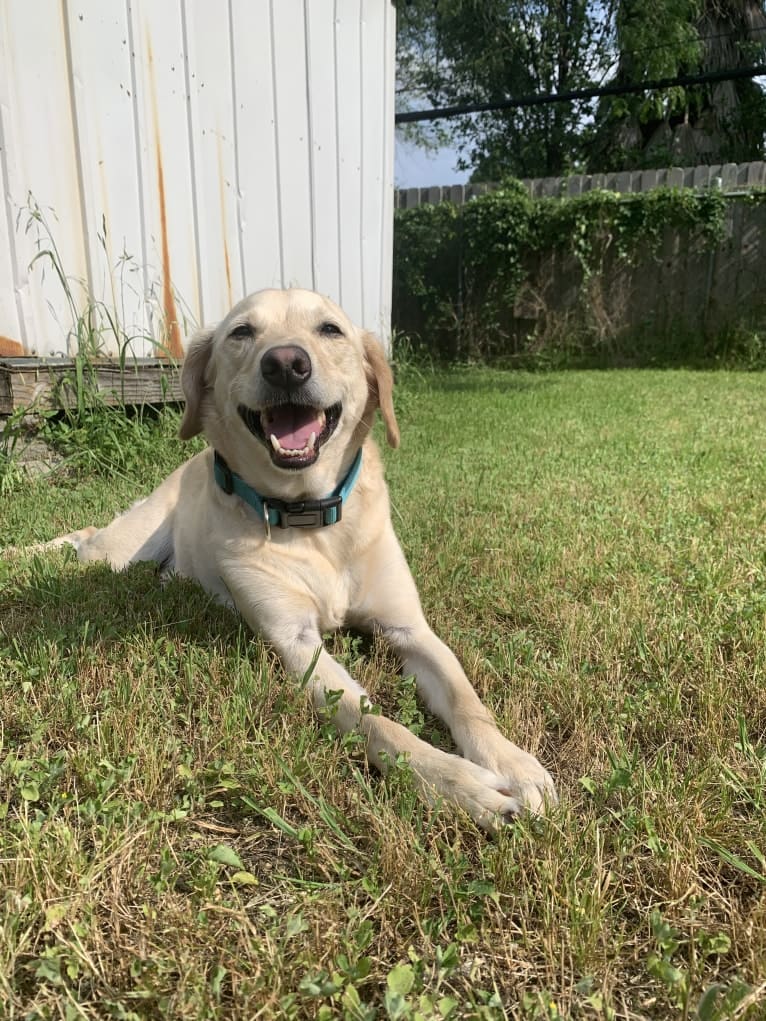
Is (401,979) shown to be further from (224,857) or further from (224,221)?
(224,221)

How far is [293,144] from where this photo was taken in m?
5.52

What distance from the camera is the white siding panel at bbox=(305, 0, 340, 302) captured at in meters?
5.54

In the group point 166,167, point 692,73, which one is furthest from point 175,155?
point 692,73

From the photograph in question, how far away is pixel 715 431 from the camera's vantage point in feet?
17.7

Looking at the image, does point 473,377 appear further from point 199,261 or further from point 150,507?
point 150,507

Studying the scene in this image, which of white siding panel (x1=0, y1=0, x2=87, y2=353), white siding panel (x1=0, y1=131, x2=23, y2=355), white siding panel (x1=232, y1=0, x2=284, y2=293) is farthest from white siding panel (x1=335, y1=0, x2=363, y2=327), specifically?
white siding panel (x1=0, y1=131, x2=23, y2=355)

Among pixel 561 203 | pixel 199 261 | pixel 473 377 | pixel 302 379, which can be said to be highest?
pixel 561 203

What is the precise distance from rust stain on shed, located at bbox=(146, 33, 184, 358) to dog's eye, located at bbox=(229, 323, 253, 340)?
7.91ft

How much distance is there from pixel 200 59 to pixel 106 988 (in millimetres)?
5319

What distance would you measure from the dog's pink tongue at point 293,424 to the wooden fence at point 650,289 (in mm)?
10033

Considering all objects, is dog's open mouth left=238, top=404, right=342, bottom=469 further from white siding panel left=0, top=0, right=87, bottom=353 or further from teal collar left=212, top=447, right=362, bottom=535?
white siding panel left=0, top=0, right=87, bottom=353

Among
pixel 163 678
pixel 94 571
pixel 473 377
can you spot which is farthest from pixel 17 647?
pixel 473 377

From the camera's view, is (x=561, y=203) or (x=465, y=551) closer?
(x=465, y=551)

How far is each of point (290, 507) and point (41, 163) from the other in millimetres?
3108
